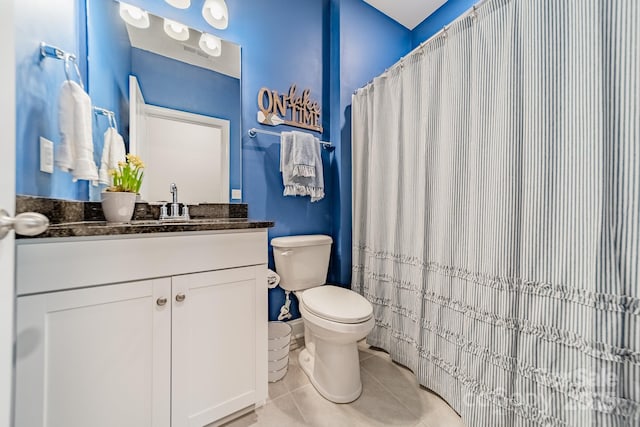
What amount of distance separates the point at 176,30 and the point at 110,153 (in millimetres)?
830

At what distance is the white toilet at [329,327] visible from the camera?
114 centimetres

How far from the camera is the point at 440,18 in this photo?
2020mm

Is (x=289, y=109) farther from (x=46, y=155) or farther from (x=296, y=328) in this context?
(x=296, y=328)

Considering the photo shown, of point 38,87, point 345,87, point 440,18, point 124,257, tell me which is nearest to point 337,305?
point 124,257

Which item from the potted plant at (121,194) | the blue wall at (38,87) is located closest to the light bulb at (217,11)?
the blue wall at (38,87)

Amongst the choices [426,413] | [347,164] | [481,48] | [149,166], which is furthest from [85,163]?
[426,413]

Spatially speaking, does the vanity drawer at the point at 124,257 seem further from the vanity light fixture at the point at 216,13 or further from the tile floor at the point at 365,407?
the vanity light fixture at the point at 216,13

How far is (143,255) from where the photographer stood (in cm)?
80

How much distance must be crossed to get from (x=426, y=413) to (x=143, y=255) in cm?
145

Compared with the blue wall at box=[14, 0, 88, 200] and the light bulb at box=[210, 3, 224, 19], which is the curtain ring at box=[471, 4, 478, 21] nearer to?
the light bulb at box=[210, 3, 224, 19]

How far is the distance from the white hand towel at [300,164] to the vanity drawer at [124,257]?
71 centimetres

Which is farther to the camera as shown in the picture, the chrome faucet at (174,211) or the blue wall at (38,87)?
the chrome faucet at (174,211)

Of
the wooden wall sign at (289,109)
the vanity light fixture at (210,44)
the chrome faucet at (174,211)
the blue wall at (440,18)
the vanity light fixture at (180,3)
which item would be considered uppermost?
the blue wall at (440,18)

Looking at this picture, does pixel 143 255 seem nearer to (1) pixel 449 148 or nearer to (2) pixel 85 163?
(2) pixel 85 163
